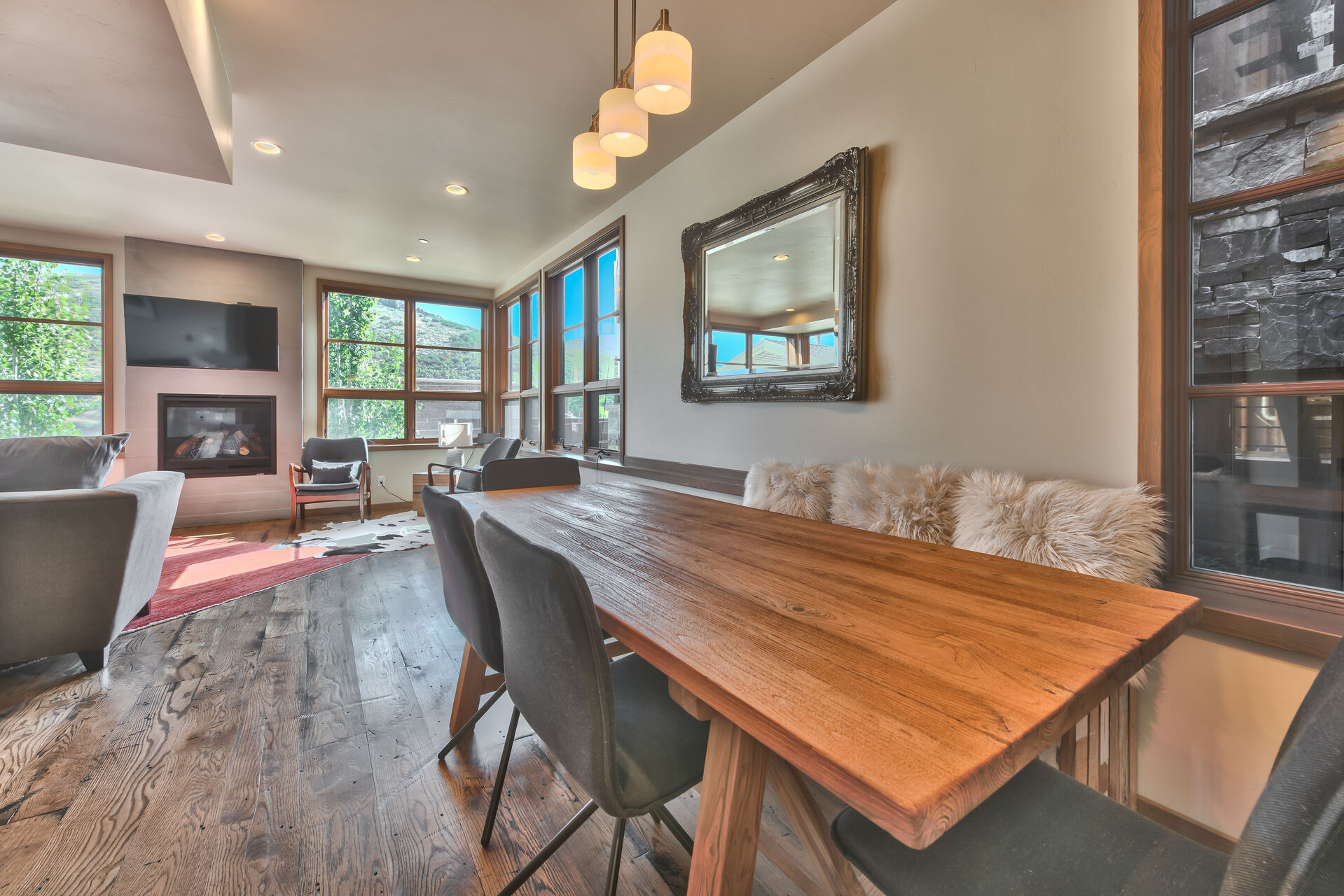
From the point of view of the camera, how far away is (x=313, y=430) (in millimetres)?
5652

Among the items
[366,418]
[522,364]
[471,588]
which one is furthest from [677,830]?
[366,418]

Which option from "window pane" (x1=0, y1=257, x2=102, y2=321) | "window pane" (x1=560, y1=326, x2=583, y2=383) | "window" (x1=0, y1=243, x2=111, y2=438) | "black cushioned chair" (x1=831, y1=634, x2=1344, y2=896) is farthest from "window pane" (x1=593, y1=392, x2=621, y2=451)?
"window pane" (x1=0, y1=257, x2=102, y2=321)

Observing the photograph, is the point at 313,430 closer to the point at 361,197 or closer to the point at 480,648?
the point at 361,197

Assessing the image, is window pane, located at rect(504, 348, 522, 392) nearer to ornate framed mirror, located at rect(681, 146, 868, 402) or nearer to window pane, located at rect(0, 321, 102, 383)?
ornate framed mirror, located at rect(681, 146, 868, 402)

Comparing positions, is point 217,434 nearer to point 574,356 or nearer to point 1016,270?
point 574,356

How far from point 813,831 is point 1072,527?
3.12 ft

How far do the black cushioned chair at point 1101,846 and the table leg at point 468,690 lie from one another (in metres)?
1.28

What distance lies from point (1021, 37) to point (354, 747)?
296 cm

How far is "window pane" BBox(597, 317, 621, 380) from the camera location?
3948 mm

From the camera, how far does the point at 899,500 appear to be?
1.71 metres

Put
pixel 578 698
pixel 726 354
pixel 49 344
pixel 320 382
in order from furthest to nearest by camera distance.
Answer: pixel 320 382 → pixel 49 344 → pixel 726 354 → pixel 578 698

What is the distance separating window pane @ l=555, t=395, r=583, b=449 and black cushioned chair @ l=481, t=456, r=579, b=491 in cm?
190

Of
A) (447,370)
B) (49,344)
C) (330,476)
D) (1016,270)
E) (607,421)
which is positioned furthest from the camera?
(447,370)

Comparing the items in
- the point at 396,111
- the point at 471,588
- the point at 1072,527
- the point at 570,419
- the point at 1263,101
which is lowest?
the point at 471,588
